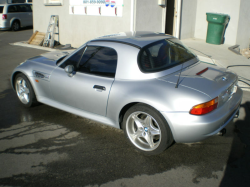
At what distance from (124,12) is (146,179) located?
7937 mm

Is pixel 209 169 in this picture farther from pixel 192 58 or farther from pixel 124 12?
pixel 124 12

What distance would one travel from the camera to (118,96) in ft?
12.1

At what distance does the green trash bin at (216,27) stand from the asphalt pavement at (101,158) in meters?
7.30

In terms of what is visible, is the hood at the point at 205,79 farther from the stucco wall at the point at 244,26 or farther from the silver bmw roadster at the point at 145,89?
the stucco wall at the point at 244,26

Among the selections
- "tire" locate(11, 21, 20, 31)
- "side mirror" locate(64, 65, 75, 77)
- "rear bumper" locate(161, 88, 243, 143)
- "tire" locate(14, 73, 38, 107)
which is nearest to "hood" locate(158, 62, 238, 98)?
"rear bumper" locate(161, 88, 243, 143)

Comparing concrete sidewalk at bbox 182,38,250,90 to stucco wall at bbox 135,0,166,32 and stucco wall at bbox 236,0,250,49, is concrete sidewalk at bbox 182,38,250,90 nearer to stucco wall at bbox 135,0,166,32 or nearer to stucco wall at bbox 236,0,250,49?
stucco wall at bbox 236,0,250,49

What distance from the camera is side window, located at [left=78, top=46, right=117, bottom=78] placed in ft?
12.9

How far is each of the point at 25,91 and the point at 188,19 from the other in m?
9.09

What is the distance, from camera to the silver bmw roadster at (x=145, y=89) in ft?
10.7

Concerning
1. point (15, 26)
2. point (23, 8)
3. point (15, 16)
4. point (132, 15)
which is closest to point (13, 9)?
point (15, 16)

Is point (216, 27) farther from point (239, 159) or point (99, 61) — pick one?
point (239, 159)

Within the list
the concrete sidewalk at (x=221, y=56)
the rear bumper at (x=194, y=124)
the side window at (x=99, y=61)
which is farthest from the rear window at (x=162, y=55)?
the concrete sidewalk at (x=221, y=56)

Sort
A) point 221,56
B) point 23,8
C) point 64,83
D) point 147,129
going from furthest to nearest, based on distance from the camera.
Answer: point 23,8
point 221,56
point 64,83
point 147,129

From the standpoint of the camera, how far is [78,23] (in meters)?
11.8
